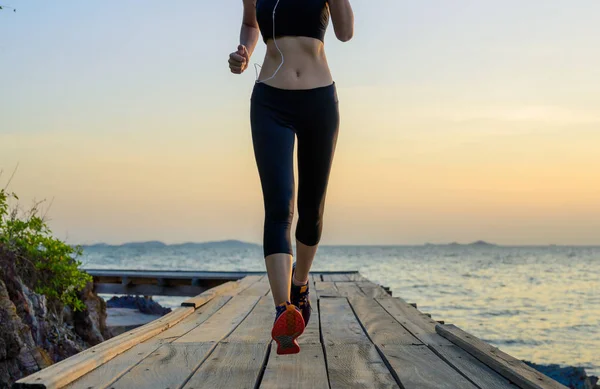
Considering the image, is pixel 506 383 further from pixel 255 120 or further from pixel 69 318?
pixel 69 318

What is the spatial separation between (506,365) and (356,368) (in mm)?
631

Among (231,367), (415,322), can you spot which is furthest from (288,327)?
(415,322)

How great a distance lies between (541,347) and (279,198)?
668 inches

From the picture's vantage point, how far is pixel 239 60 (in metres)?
3.18

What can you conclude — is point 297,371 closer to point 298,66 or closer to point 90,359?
point 90,359

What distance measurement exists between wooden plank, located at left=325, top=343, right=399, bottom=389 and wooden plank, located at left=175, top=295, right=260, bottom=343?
780 millimetres

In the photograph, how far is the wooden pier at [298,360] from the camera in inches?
96.5

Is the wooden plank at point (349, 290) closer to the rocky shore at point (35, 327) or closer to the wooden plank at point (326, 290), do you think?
the wooden plank at point (326, 290)

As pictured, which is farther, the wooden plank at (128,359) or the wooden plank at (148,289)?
the wooden plank at (148,289)

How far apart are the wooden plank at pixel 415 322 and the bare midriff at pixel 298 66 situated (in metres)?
1.56

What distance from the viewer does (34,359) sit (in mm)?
4832

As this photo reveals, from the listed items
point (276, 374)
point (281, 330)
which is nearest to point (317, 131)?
point (281, 330)

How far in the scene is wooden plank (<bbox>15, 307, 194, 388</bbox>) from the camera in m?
2.23

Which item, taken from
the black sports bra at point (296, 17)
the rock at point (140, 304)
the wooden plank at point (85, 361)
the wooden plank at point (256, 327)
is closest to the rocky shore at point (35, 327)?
the wooden plank at point (85, 361)
